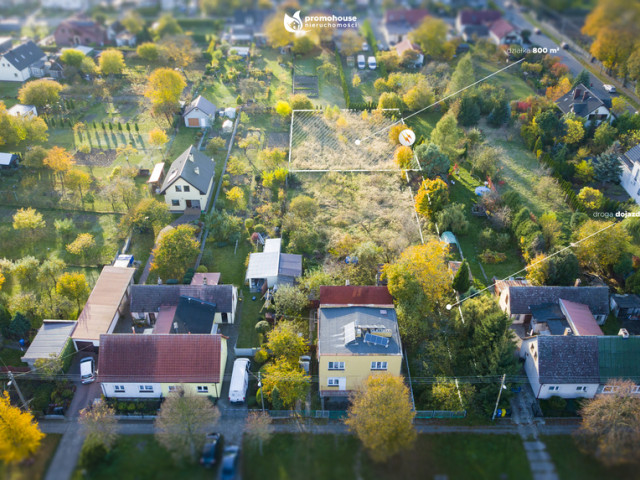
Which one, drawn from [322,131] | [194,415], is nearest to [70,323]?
[194,415]

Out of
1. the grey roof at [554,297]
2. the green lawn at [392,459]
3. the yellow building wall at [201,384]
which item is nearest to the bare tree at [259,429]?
the green lawn at [392,459]

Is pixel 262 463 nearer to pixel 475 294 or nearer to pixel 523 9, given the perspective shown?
pixel 475 294

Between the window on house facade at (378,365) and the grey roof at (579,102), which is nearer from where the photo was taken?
the window on house facade at (378,365)

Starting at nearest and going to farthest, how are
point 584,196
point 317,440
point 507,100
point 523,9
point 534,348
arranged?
point 317,440 < point 534,348 < point 584,196 < point 507,100 < point 523,9

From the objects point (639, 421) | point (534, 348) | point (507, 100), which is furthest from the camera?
point (507, 100)

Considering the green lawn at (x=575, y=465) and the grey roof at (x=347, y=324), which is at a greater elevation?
the grey roof at (x=347, y=324)

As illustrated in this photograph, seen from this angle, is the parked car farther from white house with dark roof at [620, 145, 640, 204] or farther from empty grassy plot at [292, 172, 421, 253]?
white house with dark roof at [620, 145, 640, 204]

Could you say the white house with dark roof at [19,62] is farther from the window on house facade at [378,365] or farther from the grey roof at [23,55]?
the window on house facade at [378,365]
